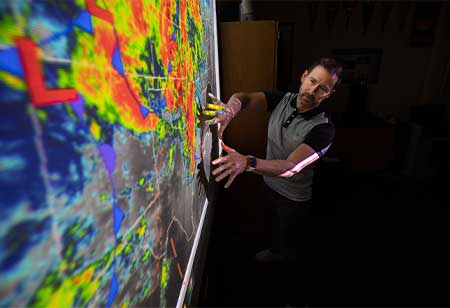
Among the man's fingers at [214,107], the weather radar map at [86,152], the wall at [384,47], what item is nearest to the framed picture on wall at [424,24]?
the wall at [384,47]

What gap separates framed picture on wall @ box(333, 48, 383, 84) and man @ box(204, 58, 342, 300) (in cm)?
251

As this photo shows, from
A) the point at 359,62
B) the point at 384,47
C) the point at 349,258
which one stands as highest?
the point at 384,47

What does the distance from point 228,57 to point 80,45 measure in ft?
6.04

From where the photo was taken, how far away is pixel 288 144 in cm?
152

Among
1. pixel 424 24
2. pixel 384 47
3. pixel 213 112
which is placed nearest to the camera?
pixel 213 112

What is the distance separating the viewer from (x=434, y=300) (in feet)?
5.52

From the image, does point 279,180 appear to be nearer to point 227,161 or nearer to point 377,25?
point 227,161

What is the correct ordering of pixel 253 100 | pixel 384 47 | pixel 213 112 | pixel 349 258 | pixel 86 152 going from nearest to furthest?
pixel 86 152
pixel 213 112
pixel 253 100
pixel 349 258
pixel 384 47

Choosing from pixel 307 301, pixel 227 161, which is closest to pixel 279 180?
pixel 227 161

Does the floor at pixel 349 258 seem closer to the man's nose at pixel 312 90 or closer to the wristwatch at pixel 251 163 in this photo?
the wristwatch at pixel 251 163

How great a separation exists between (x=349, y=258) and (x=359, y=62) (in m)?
2.88

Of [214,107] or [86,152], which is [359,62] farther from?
[86,152]

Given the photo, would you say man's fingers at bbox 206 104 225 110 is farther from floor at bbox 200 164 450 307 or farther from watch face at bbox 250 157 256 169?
floor at bbox 200 164 450 307

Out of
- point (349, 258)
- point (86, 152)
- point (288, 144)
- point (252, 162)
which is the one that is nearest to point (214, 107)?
point (252, 162)
